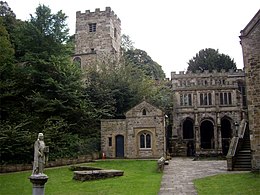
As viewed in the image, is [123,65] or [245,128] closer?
[245,128]

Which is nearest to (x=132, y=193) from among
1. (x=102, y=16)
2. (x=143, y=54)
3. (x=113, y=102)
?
(x=113, y=102)

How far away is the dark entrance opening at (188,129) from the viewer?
4438 cm

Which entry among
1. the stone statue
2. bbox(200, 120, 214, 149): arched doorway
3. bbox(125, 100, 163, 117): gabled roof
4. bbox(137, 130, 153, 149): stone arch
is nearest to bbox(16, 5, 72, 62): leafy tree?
bbox(125, 100, 163, 117): gabled roof

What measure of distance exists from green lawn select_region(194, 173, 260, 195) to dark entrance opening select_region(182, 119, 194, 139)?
89.7 ft

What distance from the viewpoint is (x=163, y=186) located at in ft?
47.4

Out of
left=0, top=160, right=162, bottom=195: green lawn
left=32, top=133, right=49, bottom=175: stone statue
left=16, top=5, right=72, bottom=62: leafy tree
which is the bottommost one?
left=0, top=160, right=162, bottom=195: green lawn

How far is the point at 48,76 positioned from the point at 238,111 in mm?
24463

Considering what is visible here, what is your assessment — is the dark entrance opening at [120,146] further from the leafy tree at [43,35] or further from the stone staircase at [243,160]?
the stone staircase at [243,160]

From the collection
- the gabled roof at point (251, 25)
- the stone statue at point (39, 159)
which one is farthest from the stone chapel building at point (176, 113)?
the stone statue at point (39, 159)

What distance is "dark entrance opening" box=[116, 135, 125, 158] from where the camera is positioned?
32344 millimetres

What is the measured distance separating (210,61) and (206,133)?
48.8ft

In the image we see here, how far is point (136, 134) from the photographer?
3228 centimetres

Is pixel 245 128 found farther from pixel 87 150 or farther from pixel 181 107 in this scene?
pixel 181 107

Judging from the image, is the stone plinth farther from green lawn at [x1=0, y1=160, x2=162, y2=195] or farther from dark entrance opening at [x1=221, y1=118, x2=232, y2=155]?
dark entrance opening at [x1=221, y1=118, x2=232, y2=155]
